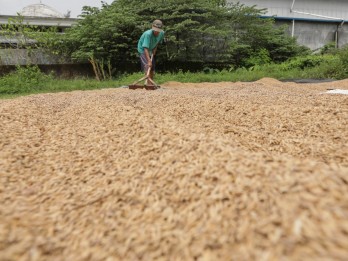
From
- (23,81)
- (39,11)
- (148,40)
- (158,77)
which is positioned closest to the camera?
(148,40)

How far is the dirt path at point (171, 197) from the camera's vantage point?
820mm

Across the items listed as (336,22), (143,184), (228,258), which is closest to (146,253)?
(228,258)

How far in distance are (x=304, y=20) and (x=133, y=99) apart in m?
12.1

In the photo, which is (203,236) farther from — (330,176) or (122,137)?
(122,137)

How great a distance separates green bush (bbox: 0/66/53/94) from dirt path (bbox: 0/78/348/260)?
18.9 feet

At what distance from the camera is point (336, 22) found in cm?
1327

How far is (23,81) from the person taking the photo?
7.45 meters

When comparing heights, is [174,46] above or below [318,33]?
below

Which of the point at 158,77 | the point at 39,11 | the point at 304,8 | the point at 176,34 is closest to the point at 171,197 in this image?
the point at 158,77

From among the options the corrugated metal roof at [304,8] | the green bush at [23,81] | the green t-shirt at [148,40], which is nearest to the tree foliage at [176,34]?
the green bush at [23,81]

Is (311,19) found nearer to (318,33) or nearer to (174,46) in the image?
(318,33)

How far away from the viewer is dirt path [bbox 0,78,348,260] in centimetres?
82

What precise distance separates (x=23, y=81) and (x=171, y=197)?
7640 millimetres

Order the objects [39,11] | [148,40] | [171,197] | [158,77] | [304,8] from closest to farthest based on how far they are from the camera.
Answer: [171,197]
[148,40]
[158,77]
[304,8]
[39,11]
